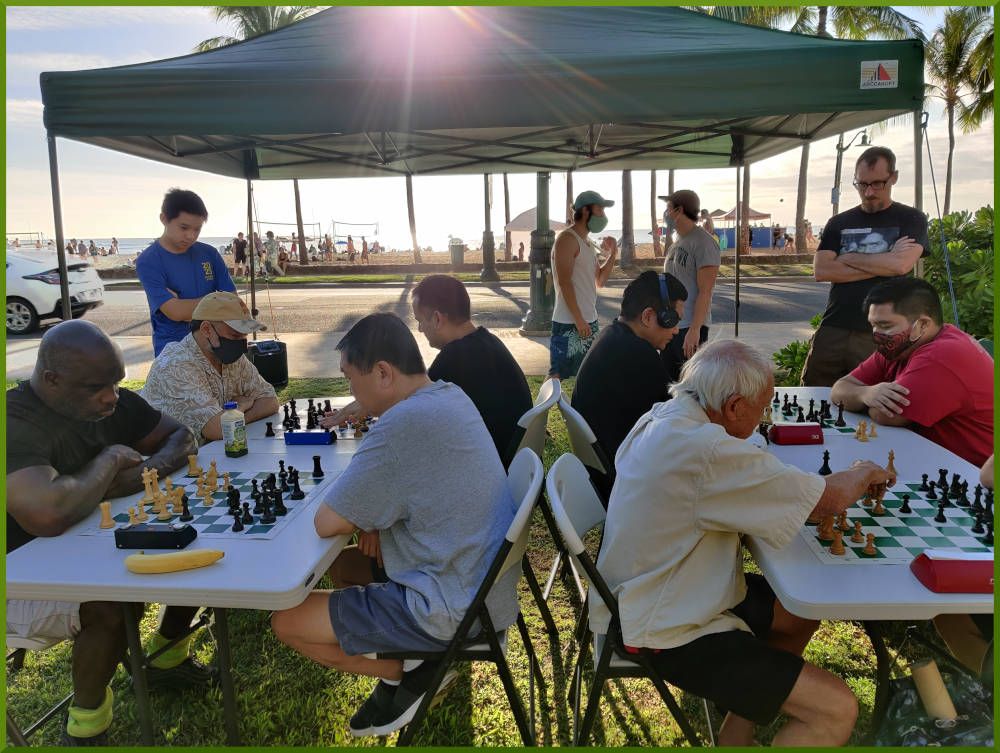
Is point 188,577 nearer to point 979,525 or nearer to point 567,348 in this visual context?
point 979,525

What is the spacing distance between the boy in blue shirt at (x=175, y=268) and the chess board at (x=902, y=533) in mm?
3545

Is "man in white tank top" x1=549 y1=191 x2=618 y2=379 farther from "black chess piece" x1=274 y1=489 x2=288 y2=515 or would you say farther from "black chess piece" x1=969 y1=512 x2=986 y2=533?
"black chess piece" x1=969 y1=512 x2=986 y2=533

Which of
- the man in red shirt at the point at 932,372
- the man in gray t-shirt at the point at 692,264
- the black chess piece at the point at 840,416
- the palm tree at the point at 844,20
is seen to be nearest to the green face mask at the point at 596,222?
the man in gray t-shirt at the point at 692,264

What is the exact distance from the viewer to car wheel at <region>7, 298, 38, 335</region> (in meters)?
11.4

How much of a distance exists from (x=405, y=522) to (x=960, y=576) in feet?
4.96

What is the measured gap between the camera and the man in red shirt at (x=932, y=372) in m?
2.78

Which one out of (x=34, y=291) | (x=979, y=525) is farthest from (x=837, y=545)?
(x=34, y=291)

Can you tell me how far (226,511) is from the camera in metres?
2.29

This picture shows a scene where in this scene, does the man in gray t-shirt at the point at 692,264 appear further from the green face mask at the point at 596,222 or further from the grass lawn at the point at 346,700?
the grass lawn at the point at 346,700

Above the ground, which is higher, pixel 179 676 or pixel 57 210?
pixel 57 210

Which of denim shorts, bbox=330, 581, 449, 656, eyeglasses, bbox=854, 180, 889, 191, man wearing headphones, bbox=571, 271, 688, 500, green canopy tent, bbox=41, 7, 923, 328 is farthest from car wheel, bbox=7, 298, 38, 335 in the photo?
eyeglasses, bbox=854, 180, 889, 191

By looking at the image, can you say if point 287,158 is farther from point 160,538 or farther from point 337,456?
point 160,538

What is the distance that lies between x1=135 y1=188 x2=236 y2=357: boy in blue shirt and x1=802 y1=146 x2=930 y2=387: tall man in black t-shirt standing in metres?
3.75

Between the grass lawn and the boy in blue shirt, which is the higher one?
the boy in blue shirt
